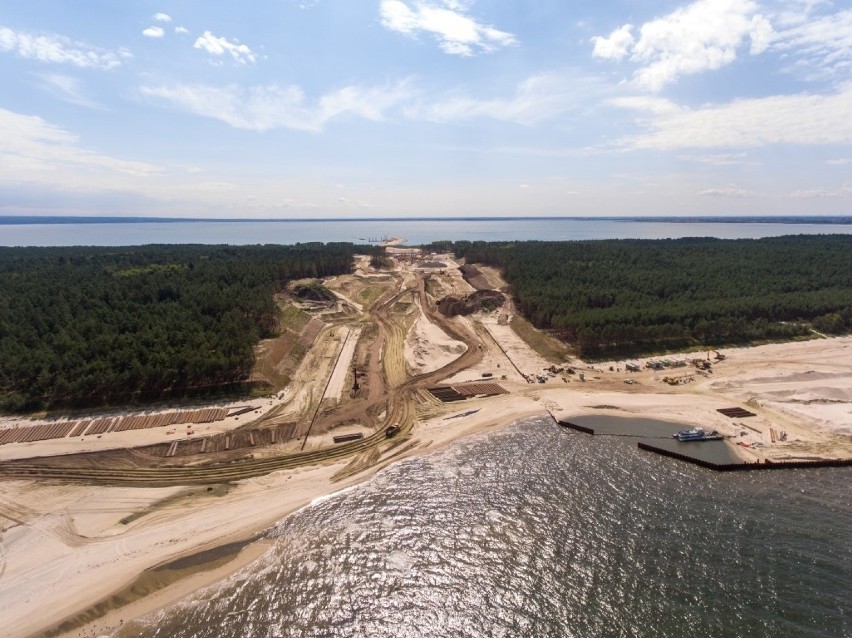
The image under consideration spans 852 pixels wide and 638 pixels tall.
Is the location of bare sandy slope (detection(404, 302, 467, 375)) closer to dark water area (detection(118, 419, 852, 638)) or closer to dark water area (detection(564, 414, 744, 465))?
dark water area (detection(564, 414, 744, 465))

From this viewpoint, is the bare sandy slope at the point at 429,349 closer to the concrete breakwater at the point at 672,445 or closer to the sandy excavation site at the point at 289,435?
the sandy excavation site at the point at 289,435

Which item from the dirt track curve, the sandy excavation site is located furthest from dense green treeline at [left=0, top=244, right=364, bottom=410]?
the dirt track curve

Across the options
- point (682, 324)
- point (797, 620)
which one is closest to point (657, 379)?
point (682, 324)

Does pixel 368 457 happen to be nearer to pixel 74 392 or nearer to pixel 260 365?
pixel 260 365

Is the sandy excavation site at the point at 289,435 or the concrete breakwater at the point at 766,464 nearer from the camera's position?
the sandy excavation site at the point at 289,435

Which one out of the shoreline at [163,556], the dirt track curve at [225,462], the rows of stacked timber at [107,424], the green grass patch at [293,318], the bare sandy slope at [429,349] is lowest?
the shoreline at [163,556]

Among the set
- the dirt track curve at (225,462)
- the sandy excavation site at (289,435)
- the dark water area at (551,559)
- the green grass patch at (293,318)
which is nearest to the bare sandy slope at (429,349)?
the sandy excavation site at (289,435)

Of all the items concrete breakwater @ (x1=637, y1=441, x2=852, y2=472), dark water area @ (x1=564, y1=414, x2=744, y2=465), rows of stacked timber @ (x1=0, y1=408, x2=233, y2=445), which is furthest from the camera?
rows of stacked timber @ (x1=0, y1=408, x2=233, y2=445)

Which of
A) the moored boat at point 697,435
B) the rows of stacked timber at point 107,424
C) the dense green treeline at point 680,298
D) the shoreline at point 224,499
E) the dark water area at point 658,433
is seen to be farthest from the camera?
the dense green treeline at point 680,298
